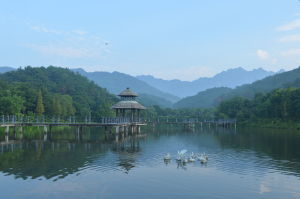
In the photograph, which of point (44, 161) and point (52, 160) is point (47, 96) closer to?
point (52, 160)

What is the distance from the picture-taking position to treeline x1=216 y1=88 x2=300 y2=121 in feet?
309

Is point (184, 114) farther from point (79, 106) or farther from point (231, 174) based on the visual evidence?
point (231, 174)

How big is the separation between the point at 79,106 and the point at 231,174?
91.5 meters

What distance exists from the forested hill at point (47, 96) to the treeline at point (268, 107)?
46.1 meters

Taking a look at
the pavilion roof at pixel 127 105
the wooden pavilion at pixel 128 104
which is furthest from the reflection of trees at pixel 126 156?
the wooden pavilion at pixel 128 104

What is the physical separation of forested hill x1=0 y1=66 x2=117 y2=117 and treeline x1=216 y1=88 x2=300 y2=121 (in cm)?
4615

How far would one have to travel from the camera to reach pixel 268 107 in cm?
10494

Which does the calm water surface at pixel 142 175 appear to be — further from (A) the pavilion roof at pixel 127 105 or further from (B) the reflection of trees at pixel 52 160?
(A) the pavilion roof at pixel 127 105

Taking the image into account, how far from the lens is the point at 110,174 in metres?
28.7

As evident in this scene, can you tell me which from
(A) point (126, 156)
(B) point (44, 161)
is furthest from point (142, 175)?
(B) point (44, 161)

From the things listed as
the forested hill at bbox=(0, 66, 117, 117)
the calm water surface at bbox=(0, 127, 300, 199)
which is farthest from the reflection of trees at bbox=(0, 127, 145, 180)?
the forested hill at bbox=(0, 66, 117, 117)

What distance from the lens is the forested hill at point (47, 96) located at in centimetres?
7468

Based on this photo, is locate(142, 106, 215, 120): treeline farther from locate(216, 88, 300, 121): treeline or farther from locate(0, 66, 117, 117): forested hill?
locate(0, 66, 117, 117): forested hill

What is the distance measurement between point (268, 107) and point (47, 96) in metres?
67.6
